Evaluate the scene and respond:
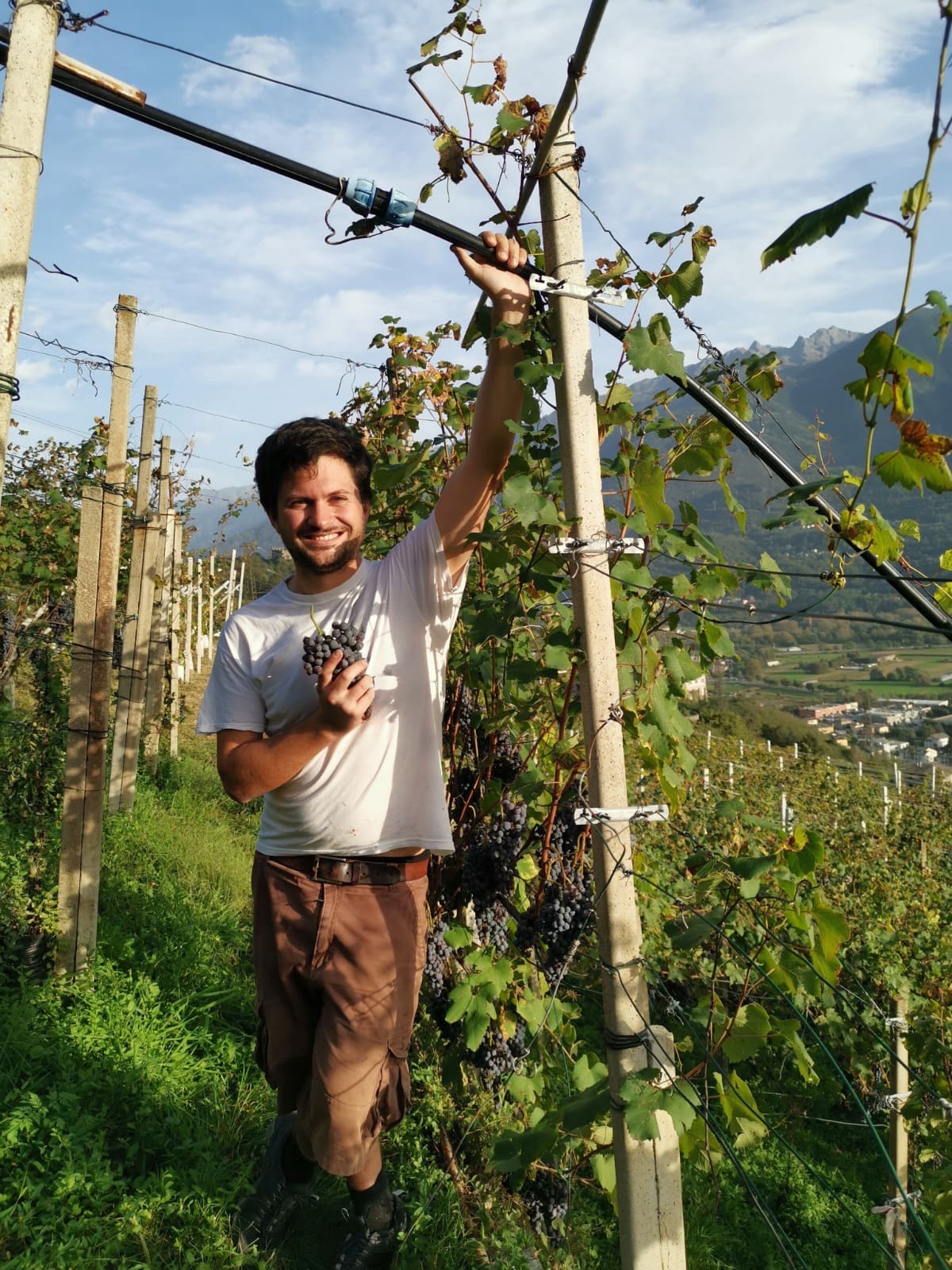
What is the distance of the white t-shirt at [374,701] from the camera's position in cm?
215

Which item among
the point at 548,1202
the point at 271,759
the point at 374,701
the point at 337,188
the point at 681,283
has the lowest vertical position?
the point at 548,1202

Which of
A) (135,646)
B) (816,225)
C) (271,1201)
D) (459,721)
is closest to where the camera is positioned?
(816,225)

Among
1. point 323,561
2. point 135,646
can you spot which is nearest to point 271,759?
point 323,561

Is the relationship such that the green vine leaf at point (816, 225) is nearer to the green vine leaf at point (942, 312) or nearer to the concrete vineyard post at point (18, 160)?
the green vine leaf at point (942, 312)

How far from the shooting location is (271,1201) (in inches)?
101

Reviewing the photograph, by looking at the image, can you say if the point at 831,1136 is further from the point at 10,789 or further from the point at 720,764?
the point at 720,764

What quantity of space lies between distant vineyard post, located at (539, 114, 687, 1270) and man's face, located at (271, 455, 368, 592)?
0.64m

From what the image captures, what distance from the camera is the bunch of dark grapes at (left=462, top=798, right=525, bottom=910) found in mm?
2754

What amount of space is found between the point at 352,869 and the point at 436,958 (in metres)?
0.98

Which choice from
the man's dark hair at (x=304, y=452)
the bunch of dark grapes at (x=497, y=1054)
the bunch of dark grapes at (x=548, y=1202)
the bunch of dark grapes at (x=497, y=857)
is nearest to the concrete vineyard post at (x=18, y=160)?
the man's dark hair at (x=304, y=452)

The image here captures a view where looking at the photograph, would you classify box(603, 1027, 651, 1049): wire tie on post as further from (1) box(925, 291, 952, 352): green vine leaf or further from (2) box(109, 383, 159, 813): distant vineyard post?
(2) box(109, 383, 159, 813): distant vineyard post

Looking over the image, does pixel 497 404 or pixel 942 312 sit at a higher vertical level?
pixel 497 404

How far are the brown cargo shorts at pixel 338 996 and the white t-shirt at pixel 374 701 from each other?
0.13 m

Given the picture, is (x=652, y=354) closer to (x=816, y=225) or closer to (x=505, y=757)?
(x=816, y=225)
